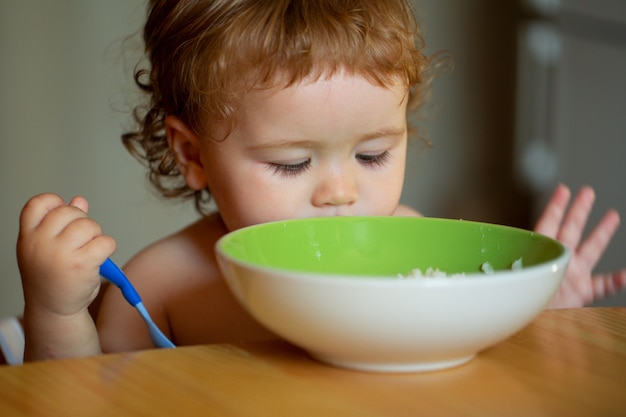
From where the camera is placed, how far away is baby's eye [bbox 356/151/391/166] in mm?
966

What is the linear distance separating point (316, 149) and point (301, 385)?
449mm

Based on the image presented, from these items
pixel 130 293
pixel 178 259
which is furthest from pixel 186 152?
pixel 130 293

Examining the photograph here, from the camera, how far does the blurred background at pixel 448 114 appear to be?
2.02 metres

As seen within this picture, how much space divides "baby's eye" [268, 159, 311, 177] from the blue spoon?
0.25m

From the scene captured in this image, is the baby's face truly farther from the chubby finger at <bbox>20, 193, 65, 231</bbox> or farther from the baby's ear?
the chubby finger at <bbox>20, 193, 65, 231</bbox>

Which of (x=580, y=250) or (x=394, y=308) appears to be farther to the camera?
(x=580, y=250)

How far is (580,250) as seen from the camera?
1.05 metres

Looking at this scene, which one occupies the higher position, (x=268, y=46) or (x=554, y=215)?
(x=268, y=46)

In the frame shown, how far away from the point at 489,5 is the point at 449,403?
220cm

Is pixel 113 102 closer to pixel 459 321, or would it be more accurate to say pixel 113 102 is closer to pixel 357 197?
pixel 357 197

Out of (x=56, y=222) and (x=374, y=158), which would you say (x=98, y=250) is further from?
(x=374, y=158)

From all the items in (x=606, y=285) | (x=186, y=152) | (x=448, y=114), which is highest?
(x=186, y=152)

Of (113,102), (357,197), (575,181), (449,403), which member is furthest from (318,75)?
(575,181)

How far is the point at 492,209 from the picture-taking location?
2.61 metres
